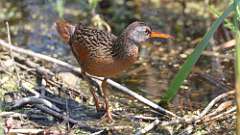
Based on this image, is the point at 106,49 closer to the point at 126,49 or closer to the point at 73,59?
the point at 126,49

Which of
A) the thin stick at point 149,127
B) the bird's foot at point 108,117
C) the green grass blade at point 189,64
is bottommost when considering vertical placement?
the thin stick at point 149,127

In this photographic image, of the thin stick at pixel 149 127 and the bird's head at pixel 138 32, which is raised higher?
the bird's head at pixel 138 32

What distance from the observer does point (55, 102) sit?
5125 millimetres

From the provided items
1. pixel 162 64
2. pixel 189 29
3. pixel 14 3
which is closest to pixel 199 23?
pixel 189 29

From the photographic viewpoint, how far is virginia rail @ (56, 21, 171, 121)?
4754mm

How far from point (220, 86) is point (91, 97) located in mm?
1176

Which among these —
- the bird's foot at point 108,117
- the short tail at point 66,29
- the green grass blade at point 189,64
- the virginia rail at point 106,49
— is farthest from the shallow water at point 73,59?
the short tail at point 66,29

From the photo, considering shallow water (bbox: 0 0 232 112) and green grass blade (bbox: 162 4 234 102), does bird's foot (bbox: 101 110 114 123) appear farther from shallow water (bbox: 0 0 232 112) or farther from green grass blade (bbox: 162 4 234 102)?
shallow water (bbox: 0 0 232 112)

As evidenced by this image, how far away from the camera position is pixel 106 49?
485 cm

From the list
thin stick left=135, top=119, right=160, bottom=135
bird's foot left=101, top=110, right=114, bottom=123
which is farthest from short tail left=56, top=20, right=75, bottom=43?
thin stick left=135, top=119, right=160, bottom=135

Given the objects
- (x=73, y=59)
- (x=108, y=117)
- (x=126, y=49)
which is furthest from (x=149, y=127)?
(x=73, y=59)

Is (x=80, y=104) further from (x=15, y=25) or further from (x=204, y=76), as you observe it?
Result: (x=15, y=25)

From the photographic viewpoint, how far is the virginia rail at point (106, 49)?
475cm

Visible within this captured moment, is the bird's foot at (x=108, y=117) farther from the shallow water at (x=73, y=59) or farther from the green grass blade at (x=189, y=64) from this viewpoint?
the shallow water at (x=73, y=59)
